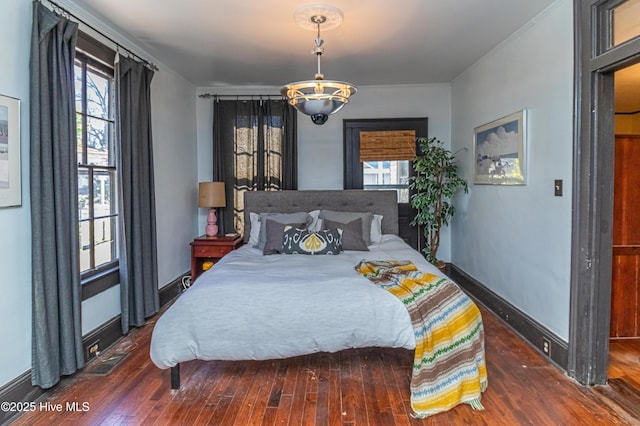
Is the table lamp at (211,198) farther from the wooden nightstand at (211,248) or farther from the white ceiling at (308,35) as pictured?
the white ceiling at (308,35)

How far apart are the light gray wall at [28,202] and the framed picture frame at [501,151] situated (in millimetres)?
3483

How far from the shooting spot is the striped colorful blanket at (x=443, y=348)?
230 centimetres

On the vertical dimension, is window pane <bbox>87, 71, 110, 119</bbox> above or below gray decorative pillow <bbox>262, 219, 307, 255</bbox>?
above

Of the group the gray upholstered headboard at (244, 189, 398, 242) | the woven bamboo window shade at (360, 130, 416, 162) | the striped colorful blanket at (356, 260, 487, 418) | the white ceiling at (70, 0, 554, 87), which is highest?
the white ceiling at (70, 0, 554, 87)

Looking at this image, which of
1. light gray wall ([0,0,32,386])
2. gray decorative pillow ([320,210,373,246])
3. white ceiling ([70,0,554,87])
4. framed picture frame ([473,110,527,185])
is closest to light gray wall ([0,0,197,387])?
light gray wall ([0,0,32,386])

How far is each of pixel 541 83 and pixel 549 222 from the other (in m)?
1.09

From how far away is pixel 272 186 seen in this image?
520cm

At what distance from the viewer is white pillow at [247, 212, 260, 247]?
166 inches

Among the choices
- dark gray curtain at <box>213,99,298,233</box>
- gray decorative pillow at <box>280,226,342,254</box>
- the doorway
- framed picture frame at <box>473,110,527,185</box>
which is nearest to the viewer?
the doorway

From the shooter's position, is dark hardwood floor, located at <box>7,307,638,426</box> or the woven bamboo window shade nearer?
dark hardwood floor, located at <box>7,307,638,426</box>

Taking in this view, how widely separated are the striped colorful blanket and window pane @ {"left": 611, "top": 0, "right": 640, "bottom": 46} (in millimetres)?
1798

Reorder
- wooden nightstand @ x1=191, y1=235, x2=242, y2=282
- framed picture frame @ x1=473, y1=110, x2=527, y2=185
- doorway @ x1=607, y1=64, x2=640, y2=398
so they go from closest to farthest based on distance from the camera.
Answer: doorway @ x1=607, y1=64, x2=640, y2=398, framed picture frame @ x1=473, y1=110, x2=527, y2=185, wooden nightstand @ x1=191, y1=235, x2=242, y2=282

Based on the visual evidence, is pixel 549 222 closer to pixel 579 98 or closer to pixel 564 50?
pixel 579 98

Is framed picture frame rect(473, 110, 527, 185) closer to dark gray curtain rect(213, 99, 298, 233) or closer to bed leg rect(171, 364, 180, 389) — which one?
dark gray curtain rect(213, 99, 298, 233)
